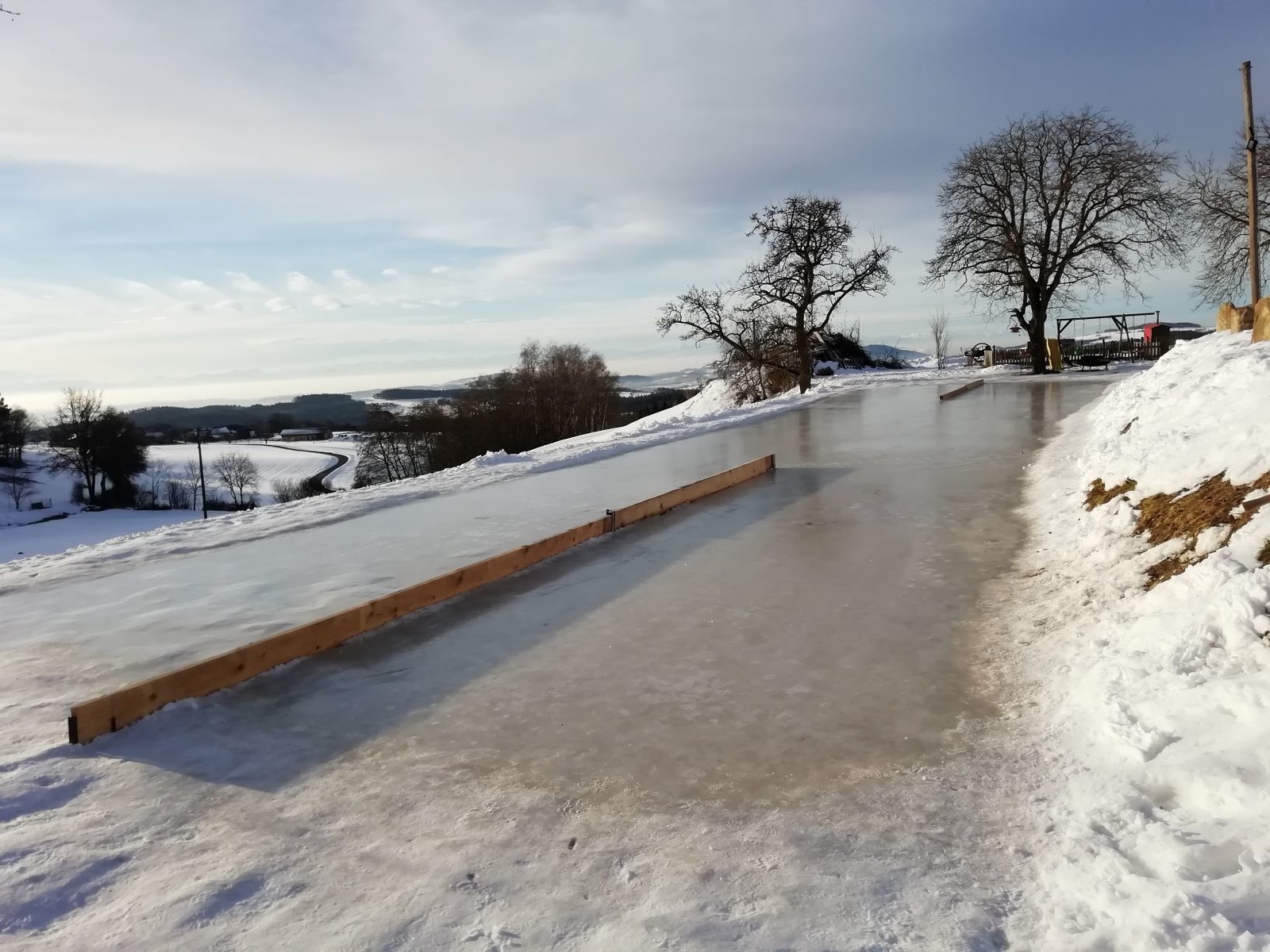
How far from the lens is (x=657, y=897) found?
10.1ft

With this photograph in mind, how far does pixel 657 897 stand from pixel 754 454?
41.8 ft

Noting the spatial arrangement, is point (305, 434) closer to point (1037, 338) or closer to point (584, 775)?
point (1037, 338)

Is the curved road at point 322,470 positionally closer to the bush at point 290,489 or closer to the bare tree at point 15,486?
the bush at point 290,489

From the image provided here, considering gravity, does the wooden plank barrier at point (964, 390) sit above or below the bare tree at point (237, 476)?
above

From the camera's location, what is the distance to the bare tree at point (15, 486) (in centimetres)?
7631

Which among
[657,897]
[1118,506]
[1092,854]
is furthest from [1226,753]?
[1118,506]

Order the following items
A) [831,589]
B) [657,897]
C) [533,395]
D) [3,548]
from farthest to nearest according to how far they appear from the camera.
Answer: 1. [533,395]
2. [3,548]
3. [831,589]
4. [657,897]

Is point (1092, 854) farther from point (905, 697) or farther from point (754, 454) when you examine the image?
point (754, 454)

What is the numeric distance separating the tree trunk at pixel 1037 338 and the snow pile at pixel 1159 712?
29369mm

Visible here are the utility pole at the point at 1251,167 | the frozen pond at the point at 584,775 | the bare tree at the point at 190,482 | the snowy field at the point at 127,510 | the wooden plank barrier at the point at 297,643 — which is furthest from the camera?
the bare tree at the point at 190,482

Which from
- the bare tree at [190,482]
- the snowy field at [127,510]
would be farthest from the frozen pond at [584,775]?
the bare tree at [190,482]

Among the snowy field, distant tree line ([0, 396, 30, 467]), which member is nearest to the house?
the snowy field

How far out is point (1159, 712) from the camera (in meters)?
3.85

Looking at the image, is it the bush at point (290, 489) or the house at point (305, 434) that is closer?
the bush at point (290, 489)
